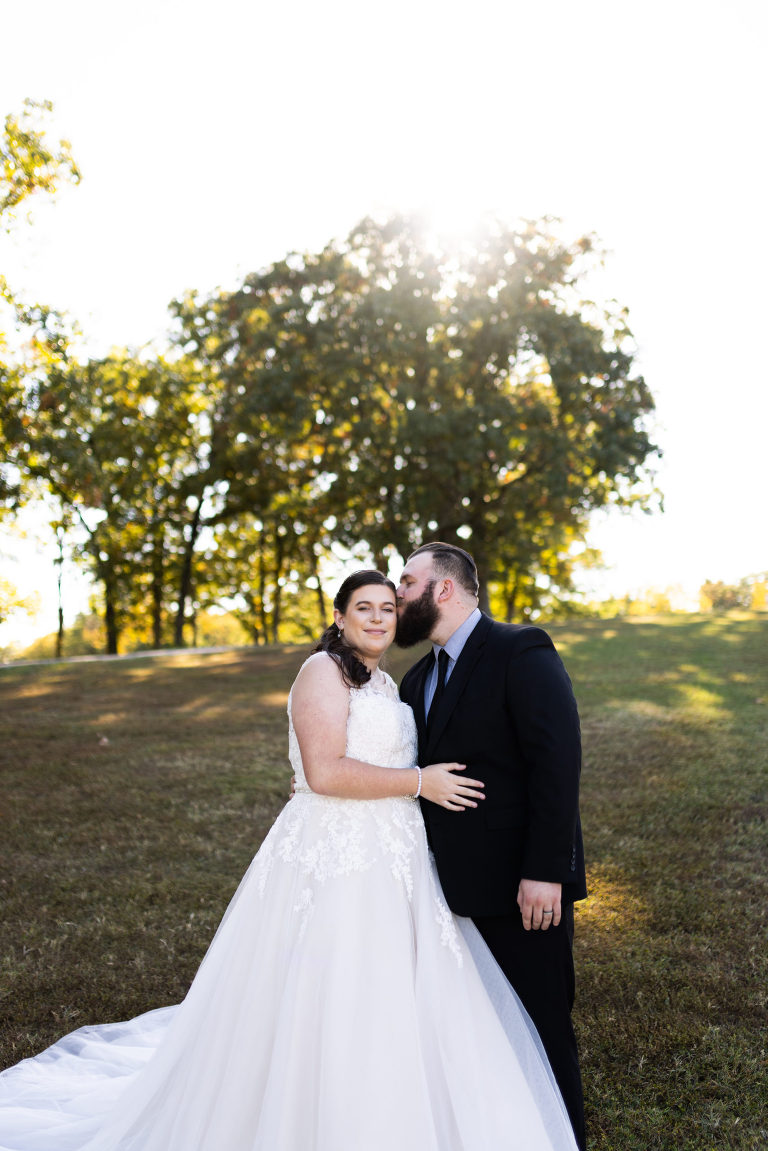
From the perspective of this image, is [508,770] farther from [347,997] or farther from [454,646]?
[347,997]

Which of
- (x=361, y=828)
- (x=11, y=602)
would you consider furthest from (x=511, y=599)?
(x=361, y=828)

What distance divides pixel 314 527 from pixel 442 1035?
29.6 meters

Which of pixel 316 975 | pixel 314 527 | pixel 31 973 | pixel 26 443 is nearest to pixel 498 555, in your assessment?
pixel 314 527

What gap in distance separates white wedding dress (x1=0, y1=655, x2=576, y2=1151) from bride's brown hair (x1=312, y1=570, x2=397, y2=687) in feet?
0.27

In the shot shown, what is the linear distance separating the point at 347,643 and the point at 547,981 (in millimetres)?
1732

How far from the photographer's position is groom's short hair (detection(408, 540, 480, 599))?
4.07 metres

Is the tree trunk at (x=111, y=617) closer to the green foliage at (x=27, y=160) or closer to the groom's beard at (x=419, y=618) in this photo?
the green foliage at (x=27, y=160)

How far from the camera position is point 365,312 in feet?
71.3

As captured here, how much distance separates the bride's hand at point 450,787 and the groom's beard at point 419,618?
627mm

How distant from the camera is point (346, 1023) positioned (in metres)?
3.36

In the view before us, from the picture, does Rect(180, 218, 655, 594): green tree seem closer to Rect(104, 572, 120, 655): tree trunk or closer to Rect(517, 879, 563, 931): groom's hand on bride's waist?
Rect(104, 572, 120, 655): tree trunk

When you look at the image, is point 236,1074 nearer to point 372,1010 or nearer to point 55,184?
point 372,1010

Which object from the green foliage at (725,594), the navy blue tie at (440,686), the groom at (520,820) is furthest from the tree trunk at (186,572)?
the groom at (520,820)

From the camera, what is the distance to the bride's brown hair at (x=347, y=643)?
151 inches
